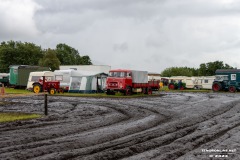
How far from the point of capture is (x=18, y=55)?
348 ft

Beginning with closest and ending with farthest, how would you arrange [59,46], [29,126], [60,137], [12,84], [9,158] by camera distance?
[9,158], [60,137], [29,126], [12,84], [59,46]

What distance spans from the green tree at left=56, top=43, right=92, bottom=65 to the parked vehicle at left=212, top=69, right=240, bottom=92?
8449cm

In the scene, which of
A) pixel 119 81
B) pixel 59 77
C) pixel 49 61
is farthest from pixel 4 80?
pixel 49 61

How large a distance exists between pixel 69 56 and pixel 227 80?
88521mm

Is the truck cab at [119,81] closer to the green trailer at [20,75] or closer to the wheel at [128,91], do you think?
the wheel at [128,91]

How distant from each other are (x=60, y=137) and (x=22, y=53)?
101 m

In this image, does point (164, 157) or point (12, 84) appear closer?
point (164, 157)

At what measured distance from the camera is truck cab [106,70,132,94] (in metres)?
38.0

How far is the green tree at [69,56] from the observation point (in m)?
133

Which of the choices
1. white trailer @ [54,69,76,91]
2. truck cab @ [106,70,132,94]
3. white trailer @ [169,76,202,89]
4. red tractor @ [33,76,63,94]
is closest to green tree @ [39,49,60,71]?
white trailer @ [169,76,202,89]

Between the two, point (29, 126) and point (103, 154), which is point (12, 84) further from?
point (103, 154)

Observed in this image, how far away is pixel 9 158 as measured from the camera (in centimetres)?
825

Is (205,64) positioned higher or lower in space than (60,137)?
higher

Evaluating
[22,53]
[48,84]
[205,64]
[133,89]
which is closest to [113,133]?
[133,89]
